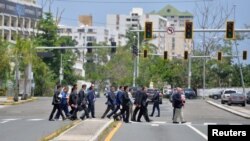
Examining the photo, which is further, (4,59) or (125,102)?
(4,59)

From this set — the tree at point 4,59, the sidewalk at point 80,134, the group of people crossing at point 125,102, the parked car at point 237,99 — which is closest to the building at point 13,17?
the tree at point 4,59

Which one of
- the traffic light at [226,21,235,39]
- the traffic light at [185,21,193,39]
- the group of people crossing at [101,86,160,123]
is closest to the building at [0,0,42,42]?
the traffic light at [185,21,193,39]

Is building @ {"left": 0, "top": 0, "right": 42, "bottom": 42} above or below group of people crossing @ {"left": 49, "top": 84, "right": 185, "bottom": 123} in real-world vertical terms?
above

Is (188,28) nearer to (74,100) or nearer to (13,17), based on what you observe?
(74,100)

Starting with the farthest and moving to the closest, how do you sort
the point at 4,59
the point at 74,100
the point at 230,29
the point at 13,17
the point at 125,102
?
the point at 13,17 → the point at 4,59 → the point at 230,29 → the point at 74,100 → the point at 125,102

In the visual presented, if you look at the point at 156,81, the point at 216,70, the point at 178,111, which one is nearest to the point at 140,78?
the point at 156,81

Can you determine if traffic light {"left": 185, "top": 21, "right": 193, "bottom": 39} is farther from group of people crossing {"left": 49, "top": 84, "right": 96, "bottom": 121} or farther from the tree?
the tree

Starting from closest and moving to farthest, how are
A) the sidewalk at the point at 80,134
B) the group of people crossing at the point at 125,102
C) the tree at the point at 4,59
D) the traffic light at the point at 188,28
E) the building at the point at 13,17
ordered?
the sidewalk at the point at 80,134, the group of people crossing at the point at 125,102, the traffic light at the point at 188,28, the tree at the point at 4,59, the building at the point at 13,17

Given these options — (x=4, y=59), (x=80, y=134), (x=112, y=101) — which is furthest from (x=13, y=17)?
(x=80, y=134)

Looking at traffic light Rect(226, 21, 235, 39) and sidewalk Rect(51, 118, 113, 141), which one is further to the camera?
traffic light Rect(226, 21, 235, 39)

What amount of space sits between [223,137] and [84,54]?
15739 centimetres

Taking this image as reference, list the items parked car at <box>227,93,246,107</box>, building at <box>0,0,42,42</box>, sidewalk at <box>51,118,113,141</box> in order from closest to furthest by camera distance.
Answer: sidewalk at <box>51,118,113,141</box>, parked car at <box>227,93,246,107</box>, building at <box>0,0,42,42</box>

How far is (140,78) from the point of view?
11006 centimetres

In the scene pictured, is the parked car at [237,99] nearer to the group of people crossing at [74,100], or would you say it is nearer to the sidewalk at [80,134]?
the group of people crossing at [74,100]
